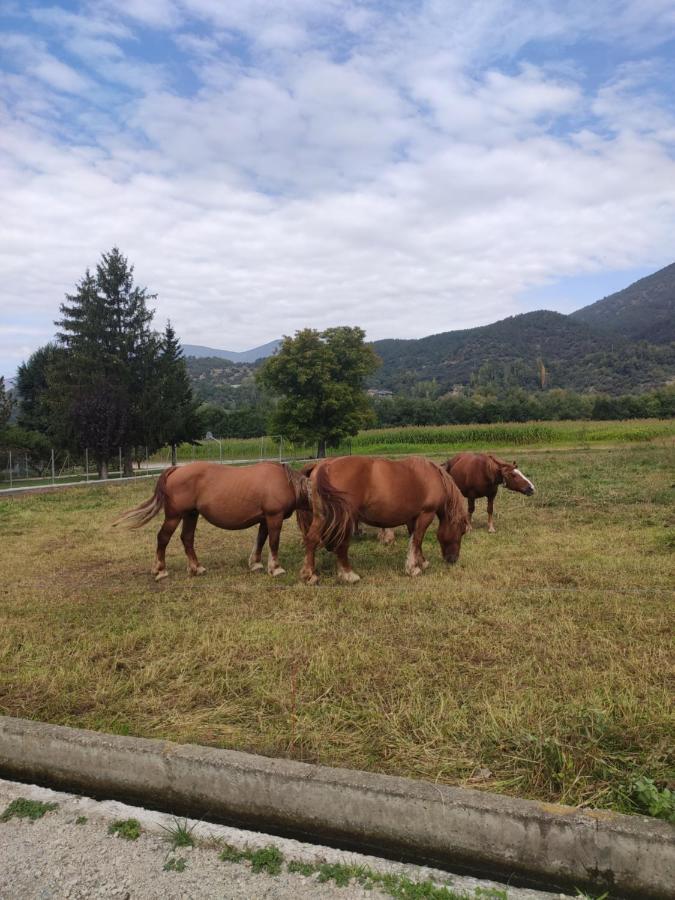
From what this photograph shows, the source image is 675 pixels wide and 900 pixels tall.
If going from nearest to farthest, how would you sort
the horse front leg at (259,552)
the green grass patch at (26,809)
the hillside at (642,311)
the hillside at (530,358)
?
the green grass patch at (26,809) → the horse front leg at (259,552) → the hillside at (530,358) → the hillside at (642,311)

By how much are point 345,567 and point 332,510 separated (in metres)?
0.74

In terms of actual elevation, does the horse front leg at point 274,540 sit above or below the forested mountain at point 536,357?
below

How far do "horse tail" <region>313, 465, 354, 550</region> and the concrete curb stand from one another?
401 cm

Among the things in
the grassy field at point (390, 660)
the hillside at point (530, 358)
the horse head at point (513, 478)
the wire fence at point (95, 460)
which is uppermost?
the hillside at point (530, 358)

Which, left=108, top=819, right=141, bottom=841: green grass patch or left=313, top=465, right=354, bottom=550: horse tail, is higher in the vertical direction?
left=313, top=465, right=354, bottom=550: horse tail

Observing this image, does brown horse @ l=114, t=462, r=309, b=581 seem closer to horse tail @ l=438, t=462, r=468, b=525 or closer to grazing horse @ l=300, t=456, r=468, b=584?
grazing horse @ l=300, t=456, r=468, b=584

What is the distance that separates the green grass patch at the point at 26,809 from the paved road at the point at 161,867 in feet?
0.07

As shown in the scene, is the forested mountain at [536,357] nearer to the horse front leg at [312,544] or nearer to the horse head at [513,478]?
the horse head at [513,478]

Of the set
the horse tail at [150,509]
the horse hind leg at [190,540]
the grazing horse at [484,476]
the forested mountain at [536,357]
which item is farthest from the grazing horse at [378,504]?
the forested mountain at [536,357]

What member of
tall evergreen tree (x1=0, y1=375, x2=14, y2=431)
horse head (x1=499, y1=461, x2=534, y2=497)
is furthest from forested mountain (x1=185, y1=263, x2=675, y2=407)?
horse head (x1=499, y1=461, x2=534, y2=497)

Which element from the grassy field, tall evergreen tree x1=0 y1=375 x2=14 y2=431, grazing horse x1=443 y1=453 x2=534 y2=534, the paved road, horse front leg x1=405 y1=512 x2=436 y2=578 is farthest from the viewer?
tall evergreen tree x1=0 y1=375 x2=14 y2=431

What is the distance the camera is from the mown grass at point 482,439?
3819cm

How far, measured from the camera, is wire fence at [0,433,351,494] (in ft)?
85.6

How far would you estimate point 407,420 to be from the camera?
236 ft
